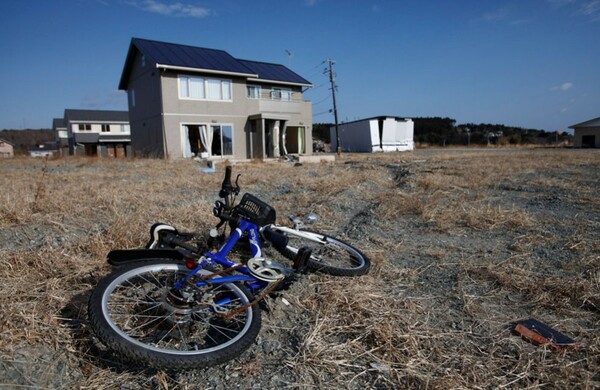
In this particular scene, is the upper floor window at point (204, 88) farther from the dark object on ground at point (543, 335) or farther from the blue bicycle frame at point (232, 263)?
the dark object on ground at point (543, 335)

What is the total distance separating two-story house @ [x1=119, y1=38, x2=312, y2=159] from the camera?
17656 mm

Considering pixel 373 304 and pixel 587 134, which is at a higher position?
pixel 587 134

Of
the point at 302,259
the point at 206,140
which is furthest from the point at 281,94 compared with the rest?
the point at 302,259

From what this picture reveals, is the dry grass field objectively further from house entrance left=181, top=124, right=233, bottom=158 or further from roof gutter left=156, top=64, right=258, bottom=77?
house entrance left=181, top=124, right=233, bottom=158

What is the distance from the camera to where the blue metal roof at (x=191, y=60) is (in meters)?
17.9

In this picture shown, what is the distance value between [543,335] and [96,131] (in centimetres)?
5496

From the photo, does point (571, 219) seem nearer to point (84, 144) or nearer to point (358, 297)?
point (358, 297)

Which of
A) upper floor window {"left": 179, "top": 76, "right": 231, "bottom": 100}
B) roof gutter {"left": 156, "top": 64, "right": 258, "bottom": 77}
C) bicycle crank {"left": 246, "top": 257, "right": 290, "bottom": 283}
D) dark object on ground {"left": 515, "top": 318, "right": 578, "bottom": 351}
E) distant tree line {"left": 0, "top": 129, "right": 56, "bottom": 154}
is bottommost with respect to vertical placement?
dark object on ground {"left": 515, "top": 318, "right": 578, "bottom": 351}

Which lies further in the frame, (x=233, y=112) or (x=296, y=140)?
(x=296, y=140)

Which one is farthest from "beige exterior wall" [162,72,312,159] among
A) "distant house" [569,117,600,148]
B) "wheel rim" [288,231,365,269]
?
"distant house" [569,117,600,148]

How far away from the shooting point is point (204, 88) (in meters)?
18.8

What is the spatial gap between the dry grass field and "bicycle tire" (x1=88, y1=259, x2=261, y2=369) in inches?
5.7

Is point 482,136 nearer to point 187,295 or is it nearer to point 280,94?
point 280,94

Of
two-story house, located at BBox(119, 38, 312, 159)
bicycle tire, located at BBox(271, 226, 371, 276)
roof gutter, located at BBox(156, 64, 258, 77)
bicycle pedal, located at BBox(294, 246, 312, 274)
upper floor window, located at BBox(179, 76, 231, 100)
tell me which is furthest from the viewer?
upper floor window, located at BBox(179, 76, 231, 100)
